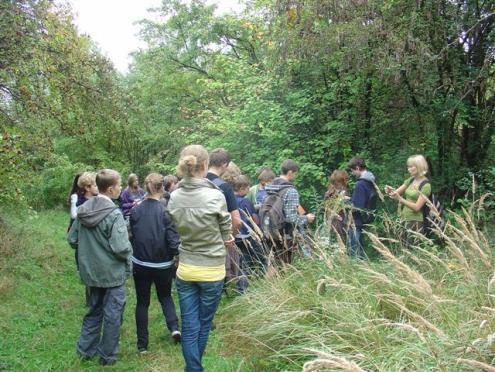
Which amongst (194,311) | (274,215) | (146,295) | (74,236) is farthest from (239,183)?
(194,311)

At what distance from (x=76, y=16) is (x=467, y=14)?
7.15m

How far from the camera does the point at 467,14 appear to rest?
763 cm

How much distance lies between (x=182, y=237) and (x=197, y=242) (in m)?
0.15

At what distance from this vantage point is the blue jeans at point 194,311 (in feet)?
11.9

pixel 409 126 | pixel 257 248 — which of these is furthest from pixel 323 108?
pixel 257 248

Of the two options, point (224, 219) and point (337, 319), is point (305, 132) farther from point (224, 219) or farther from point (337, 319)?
point (337, 319)

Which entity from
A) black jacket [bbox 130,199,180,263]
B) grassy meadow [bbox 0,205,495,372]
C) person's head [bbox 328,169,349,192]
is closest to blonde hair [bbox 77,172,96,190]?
black jacket [bbox 130,199,180,263]

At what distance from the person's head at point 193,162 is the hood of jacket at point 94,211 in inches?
42.1

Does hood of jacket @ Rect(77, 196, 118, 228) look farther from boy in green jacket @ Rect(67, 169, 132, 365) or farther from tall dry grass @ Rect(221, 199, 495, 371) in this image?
tall dry grass @ Rect(221, 199, 495, 371)

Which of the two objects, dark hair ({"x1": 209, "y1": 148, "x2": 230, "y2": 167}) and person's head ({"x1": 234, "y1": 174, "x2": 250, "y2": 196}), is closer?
dark hair ({"x1": 209, "y1": 148, "x2": 230, "y2": 167})

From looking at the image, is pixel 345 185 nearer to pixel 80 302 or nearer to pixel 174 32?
pixel 80 302

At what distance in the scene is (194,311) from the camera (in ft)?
12.1

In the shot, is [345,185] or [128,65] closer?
[345,185]

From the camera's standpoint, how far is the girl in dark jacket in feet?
15.0
